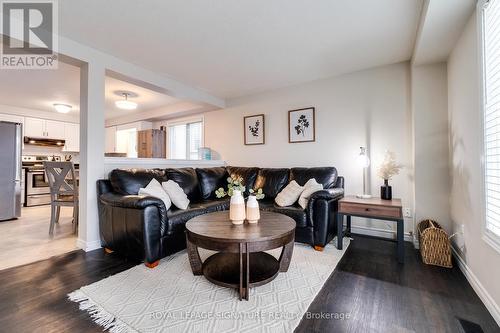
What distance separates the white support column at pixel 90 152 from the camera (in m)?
2.66

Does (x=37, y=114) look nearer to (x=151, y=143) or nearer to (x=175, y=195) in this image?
(x=151, y=143)

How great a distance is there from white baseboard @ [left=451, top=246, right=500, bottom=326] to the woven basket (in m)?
0.11

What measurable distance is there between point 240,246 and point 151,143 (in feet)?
15.5

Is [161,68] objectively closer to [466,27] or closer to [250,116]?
[250,116]

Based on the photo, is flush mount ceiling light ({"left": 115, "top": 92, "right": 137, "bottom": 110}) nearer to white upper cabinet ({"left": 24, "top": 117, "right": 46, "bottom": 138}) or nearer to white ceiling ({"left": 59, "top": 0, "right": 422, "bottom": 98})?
white ceiling ({"left": 59, "top": 0, "right": 422, "bottom": 98})

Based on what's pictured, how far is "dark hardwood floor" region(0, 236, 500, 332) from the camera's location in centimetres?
141

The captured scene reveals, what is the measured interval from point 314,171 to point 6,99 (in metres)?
6.45

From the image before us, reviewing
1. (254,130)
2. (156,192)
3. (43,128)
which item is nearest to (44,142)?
(43,128)

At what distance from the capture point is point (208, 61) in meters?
3.12

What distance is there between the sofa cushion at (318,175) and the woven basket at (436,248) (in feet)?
3.92

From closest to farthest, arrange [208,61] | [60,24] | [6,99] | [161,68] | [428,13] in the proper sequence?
[428,13]
[60,24]
[208,61]
[161,68]
[6,99]

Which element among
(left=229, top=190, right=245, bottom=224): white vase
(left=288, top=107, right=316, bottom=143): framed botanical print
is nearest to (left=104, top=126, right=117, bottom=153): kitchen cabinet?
(left=288, top=107, right=316, bottom=143): framed botanical print

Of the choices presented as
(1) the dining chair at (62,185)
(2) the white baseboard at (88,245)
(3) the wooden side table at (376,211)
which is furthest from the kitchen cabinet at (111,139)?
(3) the wooden side table at (376,211)

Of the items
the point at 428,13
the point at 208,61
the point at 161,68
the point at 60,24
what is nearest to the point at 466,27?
the point at 428,13
